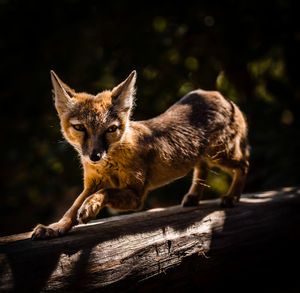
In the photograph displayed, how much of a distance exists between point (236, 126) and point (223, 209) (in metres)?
0.95

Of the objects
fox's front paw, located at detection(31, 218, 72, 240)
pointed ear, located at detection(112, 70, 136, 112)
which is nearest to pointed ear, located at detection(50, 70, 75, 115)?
pointed ear, located at detection(112, 70, 136, 112)

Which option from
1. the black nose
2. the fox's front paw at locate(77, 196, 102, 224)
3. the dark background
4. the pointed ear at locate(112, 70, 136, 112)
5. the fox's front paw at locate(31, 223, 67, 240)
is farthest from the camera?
the dark background

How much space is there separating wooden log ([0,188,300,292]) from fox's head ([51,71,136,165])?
0.61 metres

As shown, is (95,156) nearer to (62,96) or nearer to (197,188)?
(62,96)

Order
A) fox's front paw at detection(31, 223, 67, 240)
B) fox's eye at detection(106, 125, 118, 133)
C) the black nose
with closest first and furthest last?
fox's front paw at detection(31, 223, 67, 240), the black nose, fox's eye at detection(106, 125, 118, 133)

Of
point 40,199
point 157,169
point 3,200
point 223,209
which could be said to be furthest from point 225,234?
point 3,200

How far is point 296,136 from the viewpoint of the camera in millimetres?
4898

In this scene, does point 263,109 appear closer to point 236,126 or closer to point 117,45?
point 236,126

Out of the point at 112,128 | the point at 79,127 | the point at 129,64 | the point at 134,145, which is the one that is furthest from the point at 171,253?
the point at 129,64

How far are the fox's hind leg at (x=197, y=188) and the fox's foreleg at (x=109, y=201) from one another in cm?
80

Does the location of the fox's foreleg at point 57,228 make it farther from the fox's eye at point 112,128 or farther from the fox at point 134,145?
the fox's eye at point 112,128

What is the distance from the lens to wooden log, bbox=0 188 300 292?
5.95 ft

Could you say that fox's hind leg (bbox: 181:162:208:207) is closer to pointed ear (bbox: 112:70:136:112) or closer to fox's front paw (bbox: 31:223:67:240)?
pointed ear (bbox: 112:70:136:112)

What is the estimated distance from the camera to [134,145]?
9.20 feet
